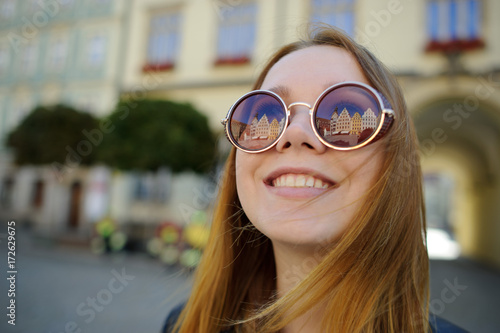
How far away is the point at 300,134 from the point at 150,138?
302 inches

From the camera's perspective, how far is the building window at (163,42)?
432 inches

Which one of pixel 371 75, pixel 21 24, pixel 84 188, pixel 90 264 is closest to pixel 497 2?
pixel 371 75

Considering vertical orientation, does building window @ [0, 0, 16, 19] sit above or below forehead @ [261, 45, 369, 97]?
above

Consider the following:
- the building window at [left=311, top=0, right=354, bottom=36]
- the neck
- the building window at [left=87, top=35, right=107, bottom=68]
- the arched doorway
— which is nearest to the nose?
the neck

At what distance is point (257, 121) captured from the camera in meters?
0.94

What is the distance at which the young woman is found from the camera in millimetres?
795

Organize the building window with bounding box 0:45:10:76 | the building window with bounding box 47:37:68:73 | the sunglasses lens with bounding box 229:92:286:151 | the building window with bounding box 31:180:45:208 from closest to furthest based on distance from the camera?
the sunglasses lens with bounding box 229:92:286:151 < the building window with bounding box 0:45:10:76 < the building window with bounding box 47:37:68:73 < the building window with bounding box 31:180:45:208

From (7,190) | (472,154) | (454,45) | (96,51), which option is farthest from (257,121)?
(7,190)

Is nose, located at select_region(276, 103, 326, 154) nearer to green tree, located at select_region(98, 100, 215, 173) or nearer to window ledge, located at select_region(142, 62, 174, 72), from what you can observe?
green tree, located at select_region(98, 100, 215, 173)

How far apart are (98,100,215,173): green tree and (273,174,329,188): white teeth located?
7.23m

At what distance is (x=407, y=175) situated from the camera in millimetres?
865

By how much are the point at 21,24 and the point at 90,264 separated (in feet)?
29.2

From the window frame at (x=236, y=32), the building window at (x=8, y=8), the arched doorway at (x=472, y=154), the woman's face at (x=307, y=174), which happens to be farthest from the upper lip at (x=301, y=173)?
the building window at (x=8, y=8)

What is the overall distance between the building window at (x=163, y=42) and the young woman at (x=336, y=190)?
35.4 ft
